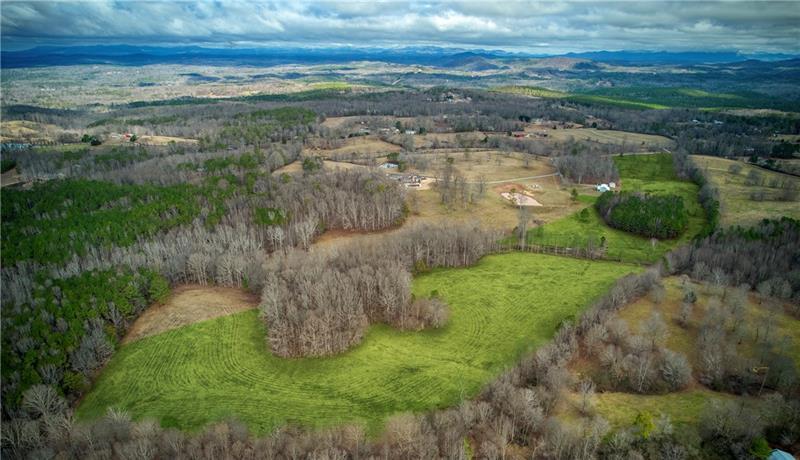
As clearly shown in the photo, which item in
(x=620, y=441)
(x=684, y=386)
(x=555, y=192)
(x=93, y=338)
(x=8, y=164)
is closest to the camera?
(x=620, y=441)

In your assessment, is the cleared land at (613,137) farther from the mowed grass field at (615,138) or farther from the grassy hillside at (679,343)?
the grassy hillside at (679,343)

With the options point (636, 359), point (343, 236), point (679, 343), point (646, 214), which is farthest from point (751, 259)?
point (343, 236)

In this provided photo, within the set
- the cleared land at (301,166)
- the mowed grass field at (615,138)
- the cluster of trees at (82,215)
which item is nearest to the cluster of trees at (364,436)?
the cluster of trees at (82,215)

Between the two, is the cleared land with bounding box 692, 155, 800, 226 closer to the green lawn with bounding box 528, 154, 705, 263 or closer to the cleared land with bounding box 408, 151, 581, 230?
the green lawn with bounding box 528, 154, 705, 263

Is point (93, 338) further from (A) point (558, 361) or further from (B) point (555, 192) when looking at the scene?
(B) point (555, 192)

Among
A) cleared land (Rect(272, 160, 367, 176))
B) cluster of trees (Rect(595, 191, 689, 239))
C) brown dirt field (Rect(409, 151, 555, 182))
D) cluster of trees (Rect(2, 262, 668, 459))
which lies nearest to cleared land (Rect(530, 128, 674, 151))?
brown dirt field (Rect(409, 151, 555, 182))

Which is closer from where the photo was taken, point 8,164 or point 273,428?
point 273,428

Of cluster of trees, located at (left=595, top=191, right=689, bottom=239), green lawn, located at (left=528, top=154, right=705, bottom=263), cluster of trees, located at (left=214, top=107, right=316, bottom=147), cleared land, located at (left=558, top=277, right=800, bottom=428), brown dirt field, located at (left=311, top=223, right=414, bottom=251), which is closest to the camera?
cleared land, located at (left=558, top=277, right=800, bottom=428)

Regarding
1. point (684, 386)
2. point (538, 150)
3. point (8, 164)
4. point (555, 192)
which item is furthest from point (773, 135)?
point (8, 164)
